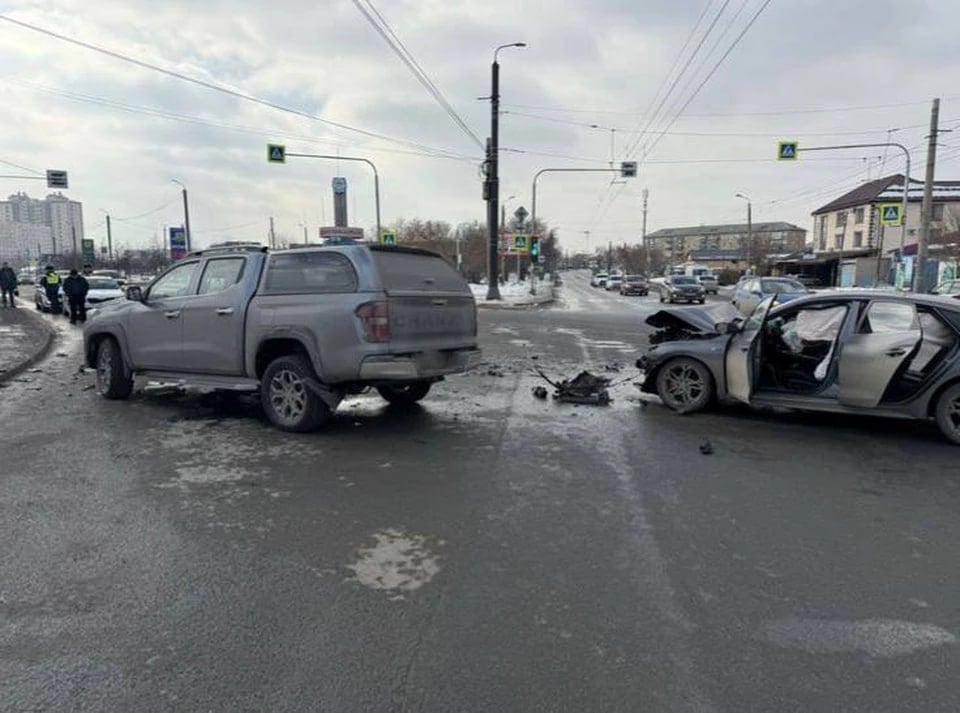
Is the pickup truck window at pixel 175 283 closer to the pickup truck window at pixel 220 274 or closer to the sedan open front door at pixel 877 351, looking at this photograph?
the pickup truck window at pixel 220 274

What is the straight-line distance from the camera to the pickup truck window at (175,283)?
8383mm

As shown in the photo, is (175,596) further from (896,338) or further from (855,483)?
(896,338)

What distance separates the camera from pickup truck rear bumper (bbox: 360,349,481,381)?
6707 millimetres

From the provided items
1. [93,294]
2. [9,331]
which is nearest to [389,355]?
[9,331]

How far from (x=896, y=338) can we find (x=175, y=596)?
674 cm

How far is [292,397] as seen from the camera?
7.30 metres

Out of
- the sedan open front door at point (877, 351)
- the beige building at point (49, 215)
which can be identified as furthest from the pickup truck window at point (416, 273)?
the beige building at point (49, 215)

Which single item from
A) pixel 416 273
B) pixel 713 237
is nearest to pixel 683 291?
pixel 416 273

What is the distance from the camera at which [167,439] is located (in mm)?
7035

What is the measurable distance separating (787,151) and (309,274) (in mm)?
23263

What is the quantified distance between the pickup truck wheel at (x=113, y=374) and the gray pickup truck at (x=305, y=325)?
14.1 inches

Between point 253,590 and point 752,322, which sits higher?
Answer: point 752,322

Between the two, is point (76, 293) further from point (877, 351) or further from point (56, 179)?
point (877, 351)

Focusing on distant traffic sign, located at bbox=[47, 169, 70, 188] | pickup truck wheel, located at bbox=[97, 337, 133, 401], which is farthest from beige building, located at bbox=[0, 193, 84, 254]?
pickup truck wheel, located at bbox=[97, 337, 133, 401]
